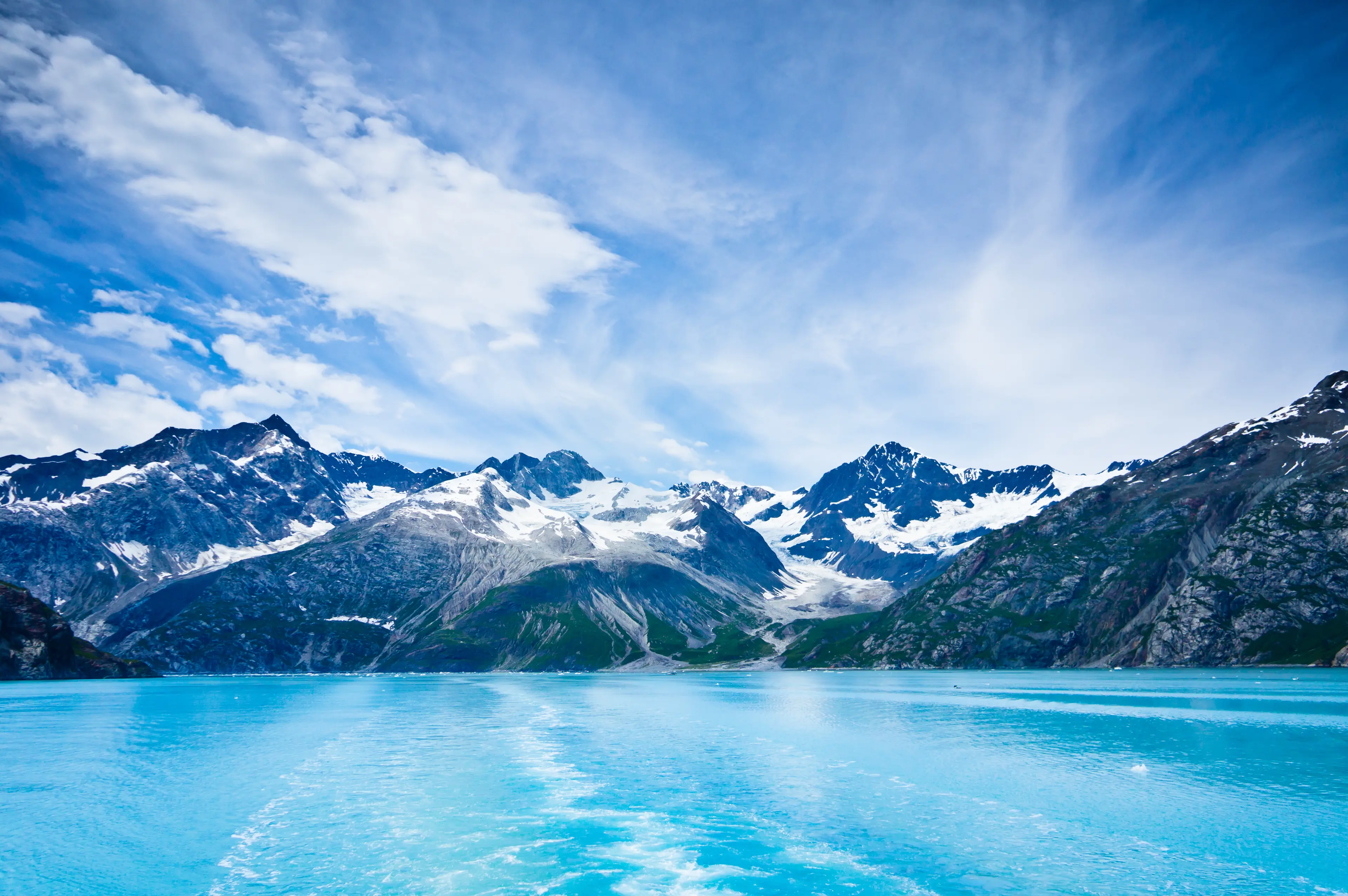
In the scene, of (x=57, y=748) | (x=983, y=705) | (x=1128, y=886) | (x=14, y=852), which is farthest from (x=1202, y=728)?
Result: (x=57, y=748)

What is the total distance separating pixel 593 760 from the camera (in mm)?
85875

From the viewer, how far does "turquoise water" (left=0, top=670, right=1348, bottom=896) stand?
43.9m

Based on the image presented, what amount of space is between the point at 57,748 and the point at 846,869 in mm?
98745

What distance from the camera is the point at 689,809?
199 feet

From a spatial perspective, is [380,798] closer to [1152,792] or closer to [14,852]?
[14,852]

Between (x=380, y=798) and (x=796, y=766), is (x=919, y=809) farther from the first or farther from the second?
(x=380, y=798)

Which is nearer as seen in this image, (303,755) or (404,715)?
(303,755)

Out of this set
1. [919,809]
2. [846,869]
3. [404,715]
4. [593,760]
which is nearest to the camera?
[846,869]

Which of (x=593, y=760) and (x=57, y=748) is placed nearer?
(x=593, y=760)

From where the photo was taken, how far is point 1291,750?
84.5 meters

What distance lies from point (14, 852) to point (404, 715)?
327 ft

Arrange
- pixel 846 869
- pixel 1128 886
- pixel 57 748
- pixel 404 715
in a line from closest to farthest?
1. pixel 1128 886
2. pixel 846 869
3. pixel 57 748
4. pixel 404 715

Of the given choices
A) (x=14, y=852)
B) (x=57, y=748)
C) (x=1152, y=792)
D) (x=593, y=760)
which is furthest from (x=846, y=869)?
(x=57, y=748)

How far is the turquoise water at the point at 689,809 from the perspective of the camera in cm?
4391
